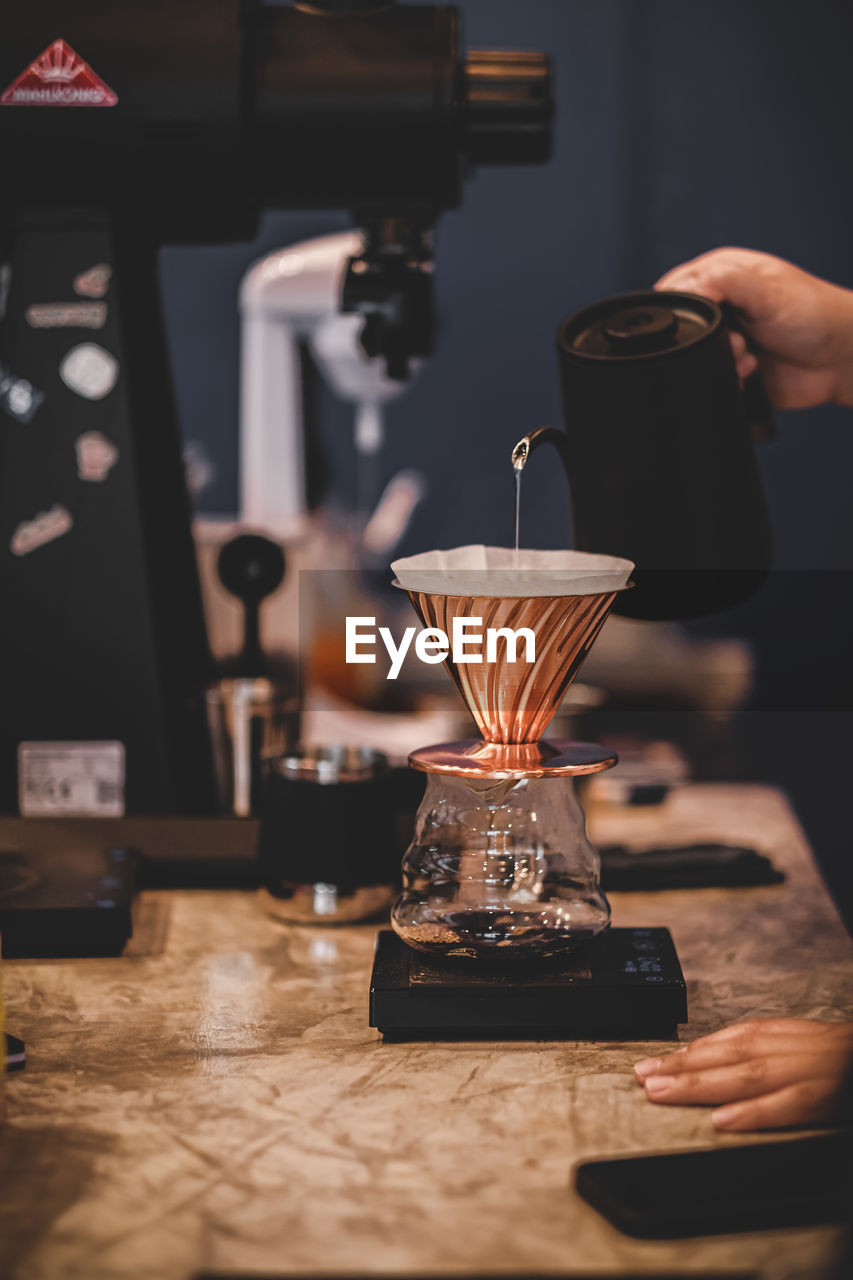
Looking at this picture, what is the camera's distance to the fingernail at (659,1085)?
759 mm

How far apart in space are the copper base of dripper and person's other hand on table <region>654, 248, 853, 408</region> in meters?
0.49

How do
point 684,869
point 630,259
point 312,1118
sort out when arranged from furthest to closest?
point 630,259 < point 684,869 < point 312,1118

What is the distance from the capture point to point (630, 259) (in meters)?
3.55

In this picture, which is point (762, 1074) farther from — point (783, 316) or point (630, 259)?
point (630, 259)

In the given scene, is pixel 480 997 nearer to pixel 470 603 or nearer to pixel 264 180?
pixel 470 603

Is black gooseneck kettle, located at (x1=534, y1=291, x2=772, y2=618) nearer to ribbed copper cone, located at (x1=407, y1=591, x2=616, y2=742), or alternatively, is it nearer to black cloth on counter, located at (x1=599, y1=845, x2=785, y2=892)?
ribbed copper cone, located at (x1=407, y1=591, x2=616, y2=742)

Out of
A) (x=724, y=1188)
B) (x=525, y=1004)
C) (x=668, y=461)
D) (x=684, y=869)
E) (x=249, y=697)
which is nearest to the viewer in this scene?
(x=724, y=1188)

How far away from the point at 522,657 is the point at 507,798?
11cm

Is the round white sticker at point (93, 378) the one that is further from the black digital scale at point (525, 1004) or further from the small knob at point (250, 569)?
the black digital scale at point (525, 1004)

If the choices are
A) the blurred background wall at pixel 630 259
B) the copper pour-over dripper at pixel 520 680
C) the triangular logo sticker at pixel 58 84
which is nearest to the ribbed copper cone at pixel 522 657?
the copper pour-over dripper at pixel 520 680

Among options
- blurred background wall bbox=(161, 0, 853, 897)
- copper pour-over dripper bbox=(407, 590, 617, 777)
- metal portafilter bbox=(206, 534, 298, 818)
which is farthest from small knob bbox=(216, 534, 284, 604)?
blurred background wall bbox=(161, 0, 853, 897)

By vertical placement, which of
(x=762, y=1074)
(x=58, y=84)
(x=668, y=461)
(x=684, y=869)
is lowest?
(x=684, y=869)

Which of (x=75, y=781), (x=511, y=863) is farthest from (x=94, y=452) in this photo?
(x=511, y=863)

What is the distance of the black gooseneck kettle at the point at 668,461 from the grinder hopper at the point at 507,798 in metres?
0.11
